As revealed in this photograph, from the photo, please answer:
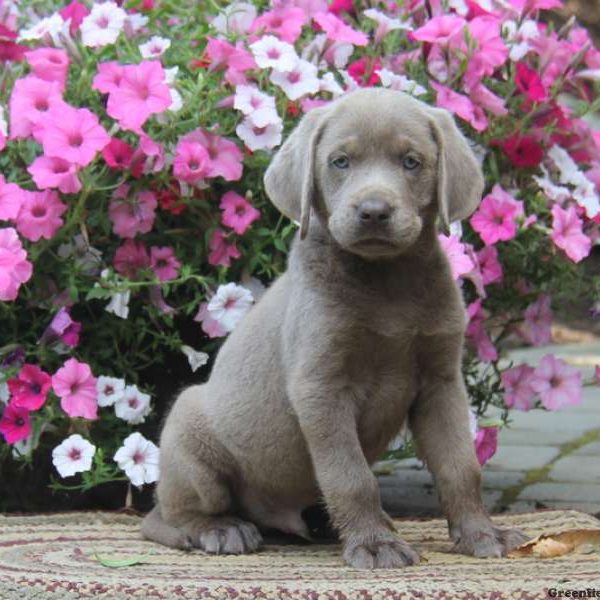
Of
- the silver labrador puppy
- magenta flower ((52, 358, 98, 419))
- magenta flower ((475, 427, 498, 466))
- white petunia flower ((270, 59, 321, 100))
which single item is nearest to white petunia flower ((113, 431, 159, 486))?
magenta flower ((52, 358, 98, 419))

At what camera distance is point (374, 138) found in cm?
354

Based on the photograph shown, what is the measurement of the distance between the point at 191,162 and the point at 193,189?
0.51 feet

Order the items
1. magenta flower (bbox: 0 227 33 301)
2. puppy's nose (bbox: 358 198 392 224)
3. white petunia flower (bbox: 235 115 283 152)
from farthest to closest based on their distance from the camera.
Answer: white petunia flower (bbox: 235 115 283 152) < magenta flower (bbox: 0 227 33 301) < puppy's nose (bbox: 358 198 392 224)

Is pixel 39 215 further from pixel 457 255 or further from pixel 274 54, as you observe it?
pixel 457 255

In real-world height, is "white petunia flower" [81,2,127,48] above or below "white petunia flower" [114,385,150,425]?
above

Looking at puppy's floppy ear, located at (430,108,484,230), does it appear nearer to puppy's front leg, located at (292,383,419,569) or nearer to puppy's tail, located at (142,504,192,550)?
puppy's front leg, located at (292,383,419,569)

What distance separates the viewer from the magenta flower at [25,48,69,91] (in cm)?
447

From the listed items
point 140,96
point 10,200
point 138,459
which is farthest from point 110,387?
point 140,96

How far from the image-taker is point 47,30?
15.0 ft

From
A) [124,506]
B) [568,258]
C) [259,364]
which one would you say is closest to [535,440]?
[568,258]

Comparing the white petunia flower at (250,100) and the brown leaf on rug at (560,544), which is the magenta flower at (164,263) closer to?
the white petunia flower at (250,100)

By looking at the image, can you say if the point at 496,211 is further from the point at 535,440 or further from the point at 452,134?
the point at 535,440

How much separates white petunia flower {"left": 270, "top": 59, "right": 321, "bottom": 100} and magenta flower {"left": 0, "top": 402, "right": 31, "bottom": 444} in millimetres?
1337

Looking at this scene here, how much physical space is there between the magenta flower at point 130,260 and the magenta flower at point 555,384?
1400 millimetres
